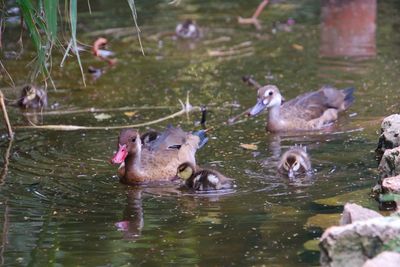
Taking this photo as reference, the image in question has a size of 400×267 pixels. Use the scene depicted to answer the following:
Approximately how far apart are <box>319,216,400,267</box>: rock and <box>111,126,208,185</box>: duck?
→ 313cm

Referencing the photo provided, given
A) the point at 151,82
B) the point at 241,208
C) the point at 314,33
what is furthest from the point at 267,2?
the point at 241,208

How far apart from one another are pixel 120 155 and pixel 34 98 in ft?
9.57

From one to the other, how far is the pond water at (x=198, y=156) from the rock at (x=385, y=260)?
82cm

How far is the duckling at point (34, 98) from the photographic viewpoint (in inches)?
438

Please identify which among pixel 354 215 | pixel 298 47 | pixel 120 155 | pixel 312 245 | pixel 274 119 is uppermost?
pixel 354 215

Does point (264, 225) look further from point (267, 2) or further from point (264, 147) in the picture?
point (267, 2)

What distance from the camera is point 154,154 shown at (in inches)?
350

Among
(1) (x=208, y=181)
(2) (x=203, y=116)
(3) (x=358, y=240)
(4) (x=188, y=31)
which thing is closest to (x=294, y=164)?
(1) (x=208, y=181)

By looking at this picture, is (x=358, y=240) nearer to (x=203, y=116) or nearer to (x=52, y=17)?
(x=52, y=17)

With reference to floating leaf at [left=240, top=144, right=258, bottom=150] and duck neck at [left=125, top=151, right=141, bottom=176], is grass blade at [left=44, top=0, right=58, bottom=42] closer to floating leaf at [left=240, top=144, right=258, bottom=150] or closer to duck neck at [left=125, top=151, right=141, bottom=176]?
duck neck at [left=125, top=151, right=141, bottom=176]

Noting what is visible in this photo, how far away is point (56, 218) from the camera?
738cm

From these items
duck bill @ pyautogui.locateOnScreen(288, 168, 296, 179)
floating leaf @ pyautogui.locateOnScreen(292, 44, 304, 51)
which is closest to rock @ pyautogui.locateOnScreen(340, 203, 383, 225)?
duck bill @ pyautogui.locateOnScreen(288, 168, 296, 179)

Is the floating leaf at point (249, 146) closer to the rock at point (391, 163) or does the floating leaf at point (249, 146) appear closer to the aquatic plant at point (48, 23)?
the rock at point (391, 163)

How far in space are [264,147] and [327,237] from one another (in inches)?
155
